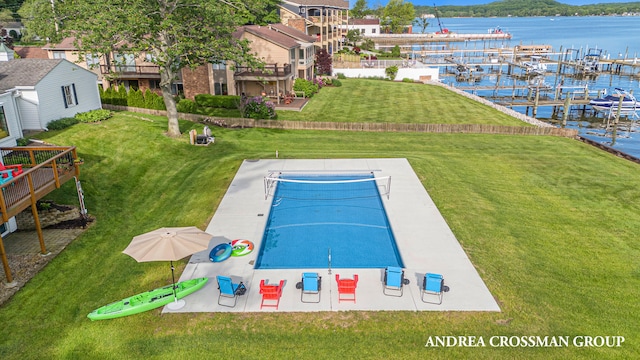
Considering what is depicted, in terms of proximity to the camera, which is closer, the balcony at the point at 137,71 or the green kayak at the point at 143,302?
the green kayak at the point at 143,302

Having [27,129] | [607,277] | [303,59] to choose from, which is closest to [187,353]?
[607,277]

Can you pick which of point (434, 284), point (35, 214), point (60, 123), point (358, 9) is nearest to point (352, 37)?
point (358, 9)

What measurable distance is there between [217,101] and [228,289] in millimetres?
31462

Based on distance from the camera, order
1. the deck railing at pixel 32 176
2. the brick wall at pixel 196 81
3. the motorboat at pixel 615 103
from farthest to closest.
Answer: the motorboat at pixel 615 103, the brick wall at pixel 196 81, the deck railing at pixel 32 176

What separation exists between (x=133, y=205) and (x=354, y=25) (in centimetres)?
12402

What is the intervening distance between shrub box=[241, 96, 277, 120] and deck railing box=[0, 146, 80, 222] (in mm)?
18496

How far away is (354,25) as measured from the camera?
440 feet

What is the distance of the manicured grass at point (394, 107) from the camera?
4156cm

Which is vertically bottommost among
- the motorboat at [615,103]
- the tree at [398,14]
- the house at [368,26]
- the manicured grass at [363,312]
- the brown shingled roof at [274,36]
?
the manicured grass at [363,312]

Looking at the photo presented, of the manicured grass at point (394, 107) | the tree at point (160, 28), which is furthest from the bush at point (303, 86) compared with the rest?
the tree at point (160, 28)

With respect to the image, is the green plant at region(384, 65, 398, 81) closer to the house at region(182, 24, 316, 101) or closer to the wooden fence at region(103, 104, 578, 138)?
the house at region(182, 24, 316, 101)

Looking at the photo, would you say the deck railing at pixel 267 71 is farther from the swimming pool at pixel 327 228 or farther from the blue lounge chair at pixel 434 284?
the blue lounge chair at pixel 434 284

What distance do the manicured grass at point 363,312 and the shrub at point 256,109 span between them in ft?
20.1

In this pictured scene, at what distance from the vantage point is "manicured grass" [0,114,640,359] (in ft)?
40.2
